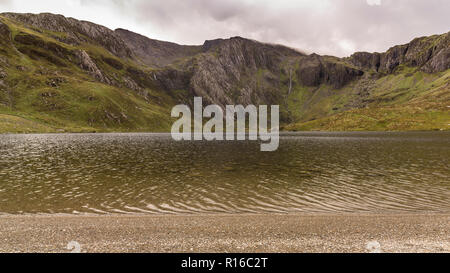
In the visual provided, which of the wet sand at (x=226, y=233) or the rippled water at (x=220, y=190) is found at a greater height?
the wet sand at (x=226, y=233)

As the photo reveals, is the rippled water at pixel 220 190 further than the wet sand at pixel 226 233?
Yes

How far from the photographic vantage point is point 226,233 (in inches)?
714

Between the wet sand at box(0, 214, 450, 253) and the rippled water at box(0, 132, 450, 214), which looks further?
the rippled water at box(0, 132, 450, 214)

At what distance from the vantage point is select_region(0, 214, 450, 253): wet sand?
51.3 ft

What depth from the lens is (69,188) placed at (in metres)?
33.2

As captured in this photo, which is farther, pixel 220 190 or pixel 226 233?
pixel 220 190

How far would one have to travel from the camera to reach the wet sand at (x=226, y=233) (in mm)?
15633

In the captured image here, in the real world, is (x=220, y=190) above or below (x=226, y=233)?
below

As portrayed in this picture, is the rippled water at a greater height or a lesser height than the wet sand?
lesser
